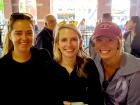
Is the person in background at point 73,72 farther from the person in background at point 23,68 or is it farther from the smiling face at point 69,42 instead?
the person in background at point 23,68

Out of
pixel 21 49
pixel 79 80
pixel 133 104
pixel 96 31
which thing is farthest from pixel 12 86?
pixel 133 104

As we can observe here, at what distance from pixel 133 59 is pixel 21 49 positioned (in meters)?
0.93

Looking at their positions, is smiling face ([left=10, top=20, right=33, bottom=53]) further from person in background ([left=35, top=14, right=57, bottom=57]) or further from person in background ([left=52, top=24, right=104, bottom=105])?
person in background ([left=35, top=14, right=57, bottom=57])

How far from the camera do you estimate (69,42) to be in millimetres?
2254

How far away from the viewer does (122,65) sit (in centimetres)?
210

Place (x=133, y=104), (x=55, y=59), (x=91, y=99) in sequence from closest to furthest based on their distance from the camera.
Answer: (x=133, y=104)
(x=91, y=99)
(x=55, y=59)

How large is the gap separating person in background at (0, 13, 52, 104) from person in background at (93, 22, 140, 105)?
19.5 inches

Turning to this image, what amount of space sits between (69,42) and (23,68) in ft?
1.45

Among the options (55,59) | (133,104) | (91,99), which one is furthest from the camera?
(55,59)

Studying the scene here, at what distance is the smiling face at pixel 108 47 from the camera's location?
2.08 meters

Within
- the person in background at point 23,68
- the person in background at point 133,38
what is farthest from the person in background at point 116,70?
the person in background at point 133,38

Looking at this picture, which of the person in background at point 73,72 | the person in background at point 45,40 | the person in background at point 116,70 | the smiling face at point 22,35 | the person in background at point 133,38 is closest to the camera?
the person in background at point 116,70

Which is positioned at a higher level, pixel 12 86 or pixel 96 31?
pixel 96 31

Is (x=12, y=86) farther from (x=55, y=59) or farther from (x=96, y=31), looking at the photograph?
(x=96, y=31)
